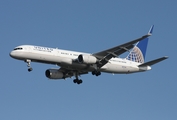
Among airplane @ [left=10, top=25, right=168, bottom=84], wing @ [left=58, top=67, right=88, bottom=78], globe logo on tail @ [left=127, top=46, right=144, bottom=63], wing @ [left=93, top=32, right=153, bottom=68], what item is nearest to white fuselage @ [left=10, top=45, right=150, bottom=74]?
airplane @ [left=10, top=25, right=168, bottom=84]

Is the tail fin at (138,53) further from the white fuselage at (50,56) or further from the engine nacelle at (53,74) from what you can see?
the engine nacelle at (53,74)

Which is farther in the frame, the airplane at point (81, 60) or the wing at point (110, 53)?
the wing at point (110, 53)

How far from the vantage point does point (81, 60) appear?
54156 millimetres

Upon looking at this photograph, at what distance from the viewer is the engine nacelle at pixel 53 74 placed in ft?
198

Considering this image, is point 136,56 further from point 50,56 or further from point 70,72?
point 50,56

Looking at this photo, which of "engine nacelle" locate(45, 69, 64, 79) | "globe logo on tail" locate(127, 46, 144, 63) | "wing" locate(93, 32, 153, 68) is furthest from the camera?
"globe logo on tail" locate(127, 46, 144, 63)

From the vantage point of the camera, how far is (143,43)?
67.0 meters

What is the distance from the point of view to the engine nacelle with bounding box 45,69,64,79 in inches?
2376

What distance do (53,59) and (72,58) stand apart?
2.58 m

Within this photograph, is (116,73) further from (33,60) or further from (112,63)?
(33,60)

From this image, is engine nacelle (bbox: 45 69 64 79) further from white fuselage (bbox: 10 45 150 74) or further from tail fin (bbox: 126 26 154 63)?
tail fin (bbox: 126 26 154 63)

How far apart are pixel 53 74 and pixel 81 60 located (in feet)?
24.9

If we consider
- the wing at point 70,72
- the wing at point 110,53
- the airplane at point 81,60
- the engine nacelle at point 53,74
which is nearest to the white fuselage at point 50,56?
the airplane at point 81,60

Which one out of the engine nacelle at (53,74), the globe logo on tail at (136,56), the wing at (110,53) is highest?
the globe logo on tail at (136,56)
